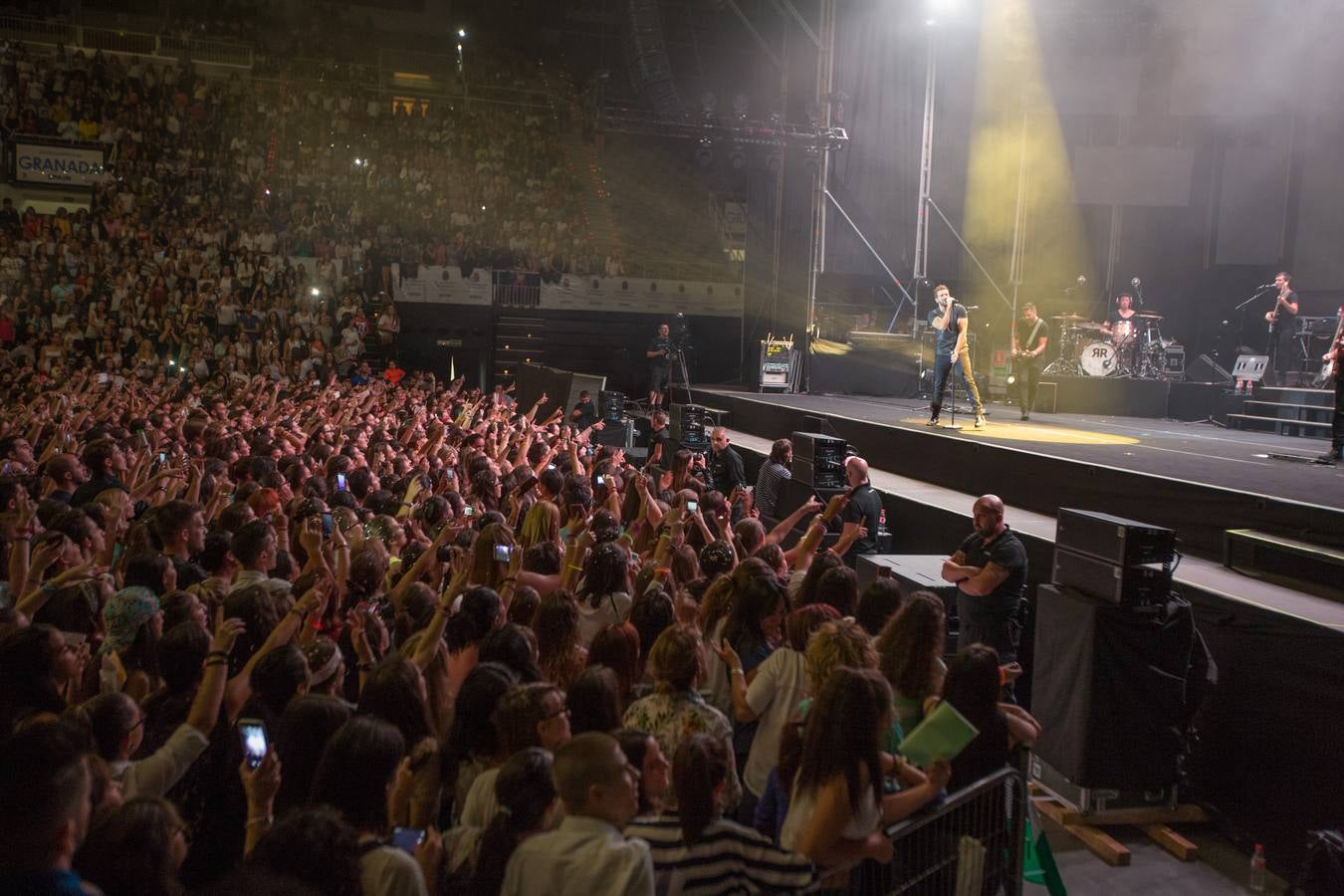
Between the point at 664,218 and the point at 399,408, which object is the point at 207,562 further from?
the point at 664,218

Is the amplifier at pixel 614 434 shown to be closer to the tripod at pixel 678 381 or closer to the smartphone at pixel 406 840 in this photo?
the tripod at pixel 678 381

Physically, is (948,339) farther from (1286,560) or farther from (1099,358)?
(1099,358)

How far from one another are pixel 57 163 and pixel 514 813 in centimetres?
2364

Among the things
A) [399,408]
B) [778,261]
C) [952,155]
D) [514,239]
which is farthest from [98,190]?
[952,155]

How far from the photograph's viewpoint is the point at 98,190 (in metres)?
19.1

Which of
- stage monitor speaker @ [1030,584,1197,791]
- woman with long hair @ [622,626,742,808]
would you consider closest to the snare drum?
stage monitor speaker @ [1030,584,1197,791]

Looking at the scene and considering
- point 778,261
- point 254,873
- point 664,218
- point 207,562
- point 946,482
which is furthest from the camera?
point 664,218

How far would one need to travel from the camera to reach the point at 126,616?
3225 mm

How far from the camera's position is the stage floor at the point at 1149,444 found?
6.95m

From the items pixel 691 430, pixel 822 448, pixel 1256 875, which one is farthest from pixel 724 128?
pixel 1256 875

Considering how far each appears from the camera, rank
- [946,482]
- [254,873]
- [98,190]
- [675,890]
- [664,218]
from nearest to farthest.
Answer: [254,873] < [675,890] < [946,482] < [98,190] < [664,218]

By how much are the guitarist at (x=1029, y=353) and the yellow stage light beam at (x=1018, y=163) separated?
6.48 meters

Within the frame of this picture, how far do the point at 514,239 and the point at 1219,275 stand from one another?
13.2 m

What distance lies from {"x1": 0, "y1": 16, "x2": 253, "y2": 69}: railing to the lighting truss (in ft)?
41.7
